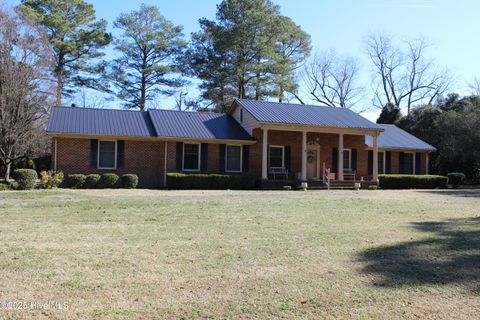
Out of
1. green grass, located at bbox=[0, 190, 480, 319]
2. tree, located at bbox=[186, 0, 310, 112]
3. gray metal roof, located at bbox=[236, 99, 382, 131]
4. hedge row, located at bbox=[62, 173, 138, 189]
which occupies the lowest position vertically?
green grass, located at bbox=[0, 190, 480, 319]

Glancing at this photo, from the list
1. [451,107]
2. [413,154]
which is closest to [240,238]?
[413,154]

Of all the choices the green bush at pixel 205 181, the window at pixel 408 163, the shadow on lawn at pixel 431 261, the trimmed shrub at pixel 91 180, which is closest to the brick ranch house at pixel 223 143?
the green bush at pixel 205 181

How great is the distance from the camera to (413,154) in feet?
107

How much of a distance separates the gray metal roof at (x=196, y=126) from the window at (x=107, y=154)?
253 cm

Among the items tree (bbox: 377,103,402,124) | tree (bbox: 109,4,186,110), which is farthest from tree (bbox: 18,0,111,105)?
tree (bbox: 377,103,402,124)

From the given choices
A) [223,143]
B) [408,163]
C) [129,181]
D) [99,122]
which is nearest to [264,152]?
[223,143]

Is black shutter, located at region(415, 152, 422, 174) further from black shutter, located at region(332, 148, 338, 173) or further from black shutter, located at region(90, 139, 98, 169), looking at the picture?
black shutter, located at region(90, 139, 98, 169)

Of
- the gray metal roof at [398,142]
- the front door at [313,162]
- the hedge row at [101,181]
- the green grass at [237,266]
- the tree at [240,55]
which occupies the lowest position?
the green grass at [237,266]

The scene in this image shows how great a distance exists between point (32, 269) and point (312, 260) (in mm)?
3799

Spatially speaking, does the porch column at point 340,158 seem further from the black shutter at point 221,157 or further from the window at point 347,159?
the black shutter at point 221,157

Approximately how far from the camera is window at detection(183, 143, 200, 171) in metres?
25.7

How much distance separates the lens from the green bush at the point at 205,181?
23656 millimetres

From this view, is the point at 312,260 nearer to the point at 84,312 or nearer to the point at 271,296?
the point at 271,296

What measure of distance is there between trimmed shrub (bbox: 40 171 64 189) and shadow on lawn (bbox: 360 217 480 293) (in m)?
17.6
